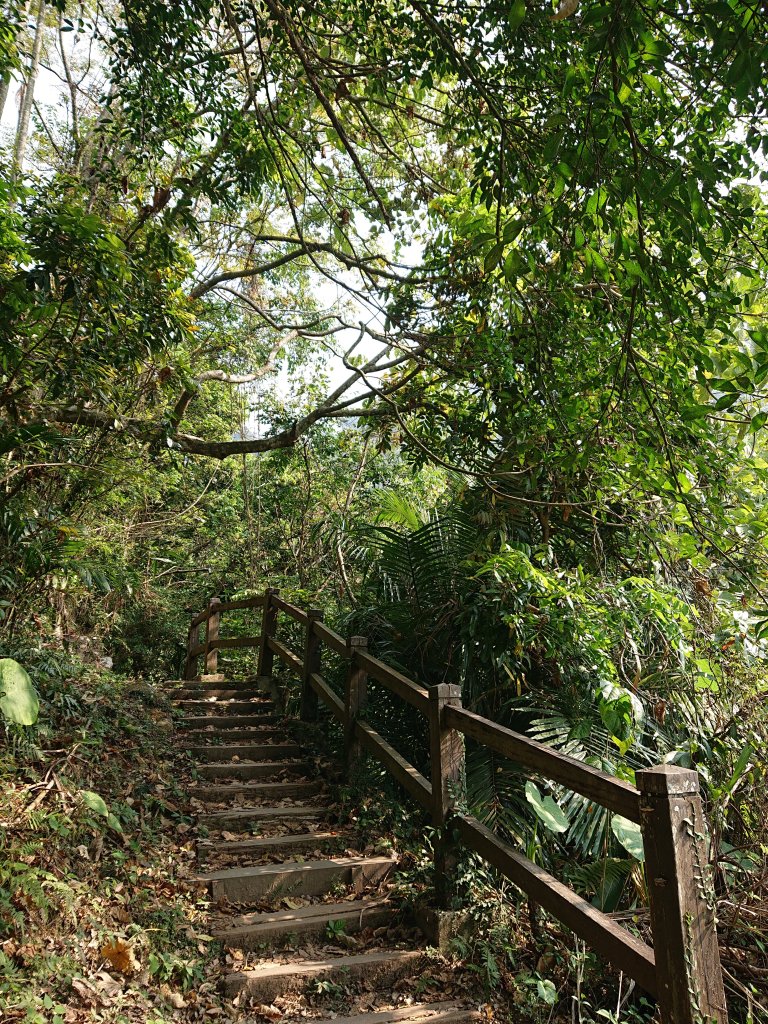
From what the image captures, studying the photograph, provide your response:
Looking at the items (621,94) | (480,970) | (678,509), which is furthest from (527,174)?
(480,970)

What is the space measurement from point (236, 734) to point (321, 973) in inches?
124

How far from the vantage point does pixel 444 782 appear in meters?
3.60

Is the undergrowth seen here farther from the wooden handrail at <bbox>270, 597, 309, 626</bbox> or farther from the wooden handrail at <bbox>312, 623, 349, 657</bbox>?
the wooden handrail at <bbox>270, 597, 309, 626</bbox>

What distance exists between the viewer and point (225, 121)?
590cm

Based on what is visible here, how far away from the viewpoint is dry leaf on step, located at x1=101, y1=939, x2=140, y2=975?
2.95 metres

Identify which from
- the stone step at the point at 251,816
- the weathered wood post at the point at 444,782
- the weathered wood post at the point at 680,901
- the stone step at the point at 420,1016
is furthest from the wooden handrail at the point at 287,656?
the weathered wood post at the point at 680,901

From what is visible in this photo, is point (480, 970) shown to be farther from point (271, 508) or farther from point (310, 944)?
point (271, 508)

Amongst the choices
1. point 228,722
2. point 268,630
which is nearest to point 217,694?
point 268,630

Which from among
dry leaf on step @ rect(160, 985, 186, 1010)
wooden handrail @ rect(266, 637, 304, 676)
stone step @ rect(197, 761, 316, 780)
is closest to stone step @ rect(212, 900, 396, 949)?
dry leaf on step @ rect(160, 985, 186, 1010)

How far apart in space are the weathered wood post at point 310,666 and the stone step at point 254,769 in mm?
747

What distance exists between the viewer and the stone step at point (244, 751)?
18.6ft

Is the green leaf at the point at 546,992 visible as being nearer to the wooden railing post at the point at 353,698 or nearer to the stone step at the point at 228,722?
the wooden railing post at the point at 353,698

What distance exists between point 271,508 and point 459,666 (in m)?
8.19

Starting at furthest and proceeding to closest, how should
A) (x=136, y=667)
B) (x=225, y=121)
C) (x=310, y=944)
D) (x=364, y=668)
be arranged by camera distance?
(x=136, y=667) → (x=225, y=121) → (x=364, y=668) → (x=310, y=944)
